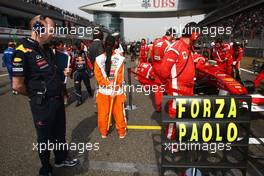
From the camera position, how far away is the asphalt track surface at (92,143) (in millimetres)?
3680

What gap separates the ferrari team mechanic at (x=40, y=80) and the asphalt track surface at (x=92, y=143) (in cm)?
70

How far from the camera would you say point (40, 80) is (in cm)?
305

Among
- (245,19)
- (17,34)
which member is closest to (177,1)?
(245,19)

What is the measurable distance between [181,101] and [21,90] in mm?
1778

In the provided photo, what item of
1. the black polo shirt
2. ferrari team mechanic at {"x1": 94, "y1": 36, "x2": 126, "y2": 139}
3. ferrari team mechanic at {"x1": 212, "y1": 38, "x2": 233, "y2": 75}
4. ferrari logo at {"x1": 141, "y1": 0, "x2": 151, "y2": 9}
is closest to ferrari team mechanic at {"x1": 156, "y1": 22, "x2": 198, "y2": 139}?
ferrari team mechanic at {"x1": 94, "y1": 36, "x2": 126, "y2": 139}

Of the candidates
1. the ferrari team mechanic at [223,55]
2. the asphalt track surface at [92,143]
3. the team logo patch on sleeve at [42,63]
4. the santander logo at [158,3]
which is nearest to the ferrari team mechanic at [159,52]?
the asphalt track surface at [92,143]

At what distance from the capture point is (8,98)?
8.49 meters

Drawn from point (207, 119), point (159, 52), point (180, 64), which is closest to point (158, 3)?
point (159, 52)

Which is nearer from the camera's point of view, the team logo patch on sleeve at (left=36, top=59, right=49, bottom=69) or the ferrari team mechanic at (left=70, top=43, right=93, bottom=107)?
the team logo patch on sleeve at (left=36, top=59, right=49, bottom=69)

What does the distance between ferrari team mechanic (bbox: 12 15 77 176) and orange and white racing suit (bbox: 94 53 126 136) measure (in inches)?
57.6

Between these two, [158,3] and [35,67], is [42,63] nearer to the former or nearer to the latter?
[35,67]

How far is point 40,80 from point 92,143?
1.92m

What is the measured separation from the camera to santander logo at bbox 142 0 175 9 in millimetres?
91438

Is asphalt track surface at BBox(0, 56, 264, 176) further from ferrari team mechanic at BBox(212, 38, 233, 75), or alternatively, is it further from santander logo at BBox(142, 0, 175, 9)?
santander logo at BBox(142, 0, 175, 9)
